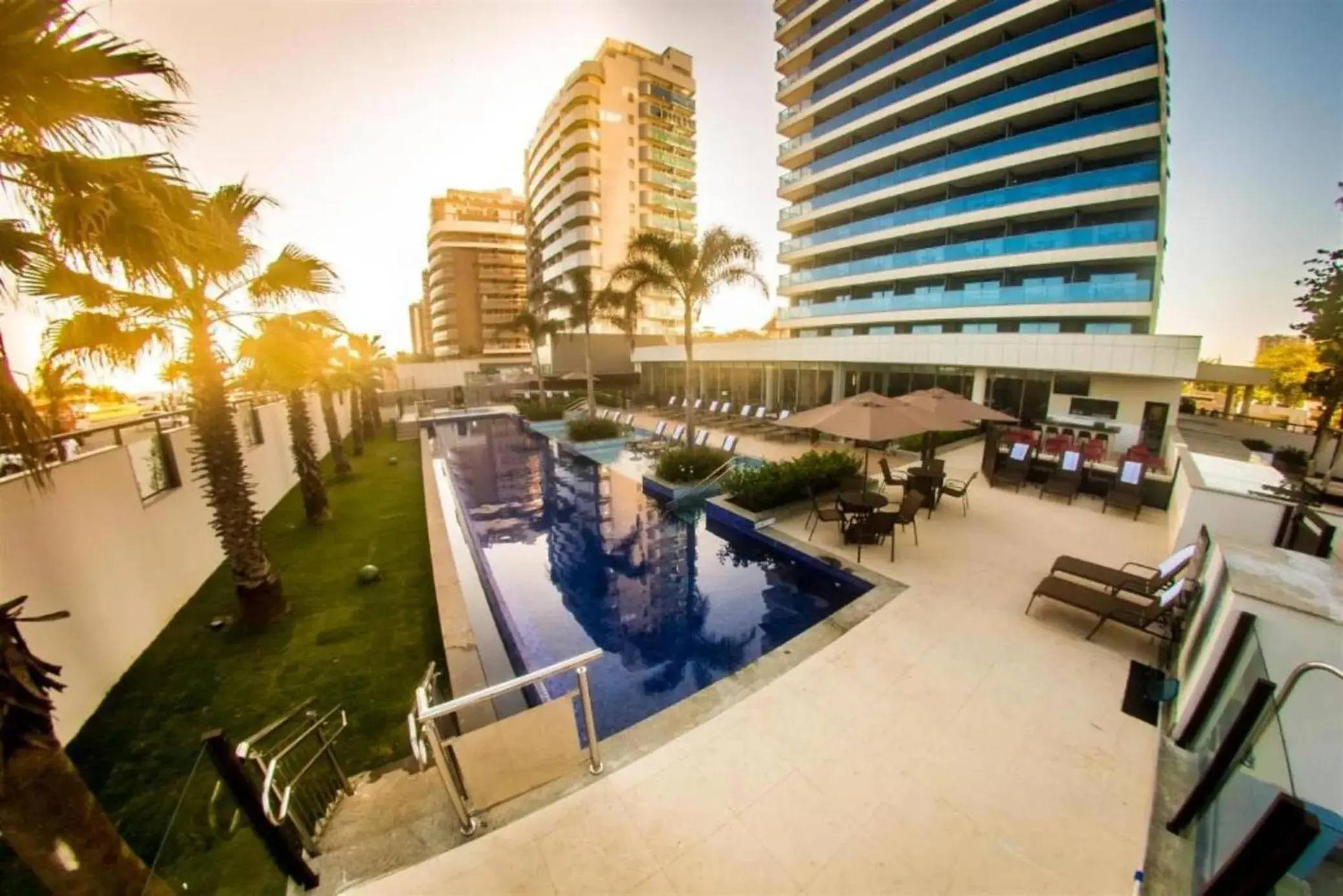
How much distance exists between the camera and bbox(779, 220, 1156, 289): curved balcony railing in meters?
19.5

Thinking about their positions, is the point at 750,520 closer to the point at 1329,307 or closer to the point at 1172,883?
the point at 1172,883

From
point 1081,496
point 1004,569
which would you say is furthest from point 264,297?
point 1081,496

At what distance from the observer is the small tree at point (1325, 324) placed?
32.8 ft

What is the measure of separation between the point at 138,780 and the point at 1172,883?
7.54m

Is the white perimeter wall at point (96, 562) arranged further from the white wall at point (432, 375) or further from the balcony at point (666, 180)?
the balcony at point (666, 180)

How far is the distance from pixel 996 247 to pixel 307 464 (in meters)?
29.3

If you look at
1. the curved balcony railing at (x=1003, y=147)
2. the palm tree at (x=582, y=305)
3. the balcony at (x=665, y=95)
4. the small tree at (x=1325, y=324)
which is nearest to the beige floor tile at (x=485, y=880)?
the small tree at (x=1325, y=324)

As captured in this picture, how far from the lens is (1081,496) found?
1007 cm

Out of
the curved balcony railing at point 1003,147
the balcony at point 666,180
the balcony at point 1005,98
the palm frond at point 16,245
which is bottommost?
the palm frond at point 16,245

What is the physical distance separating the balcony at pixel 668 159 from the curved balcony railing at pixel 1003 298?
93.8 ft

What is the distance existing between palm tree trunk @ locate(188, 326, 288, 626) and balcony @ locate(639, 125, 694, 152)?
51.0m

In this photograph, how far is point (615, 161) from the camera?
4484cm

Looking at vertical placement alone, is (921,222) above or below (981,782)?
above

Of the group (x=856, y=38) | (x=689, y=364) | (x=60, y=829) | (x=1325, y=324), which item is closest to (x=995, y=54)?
(x=856, y=38)
